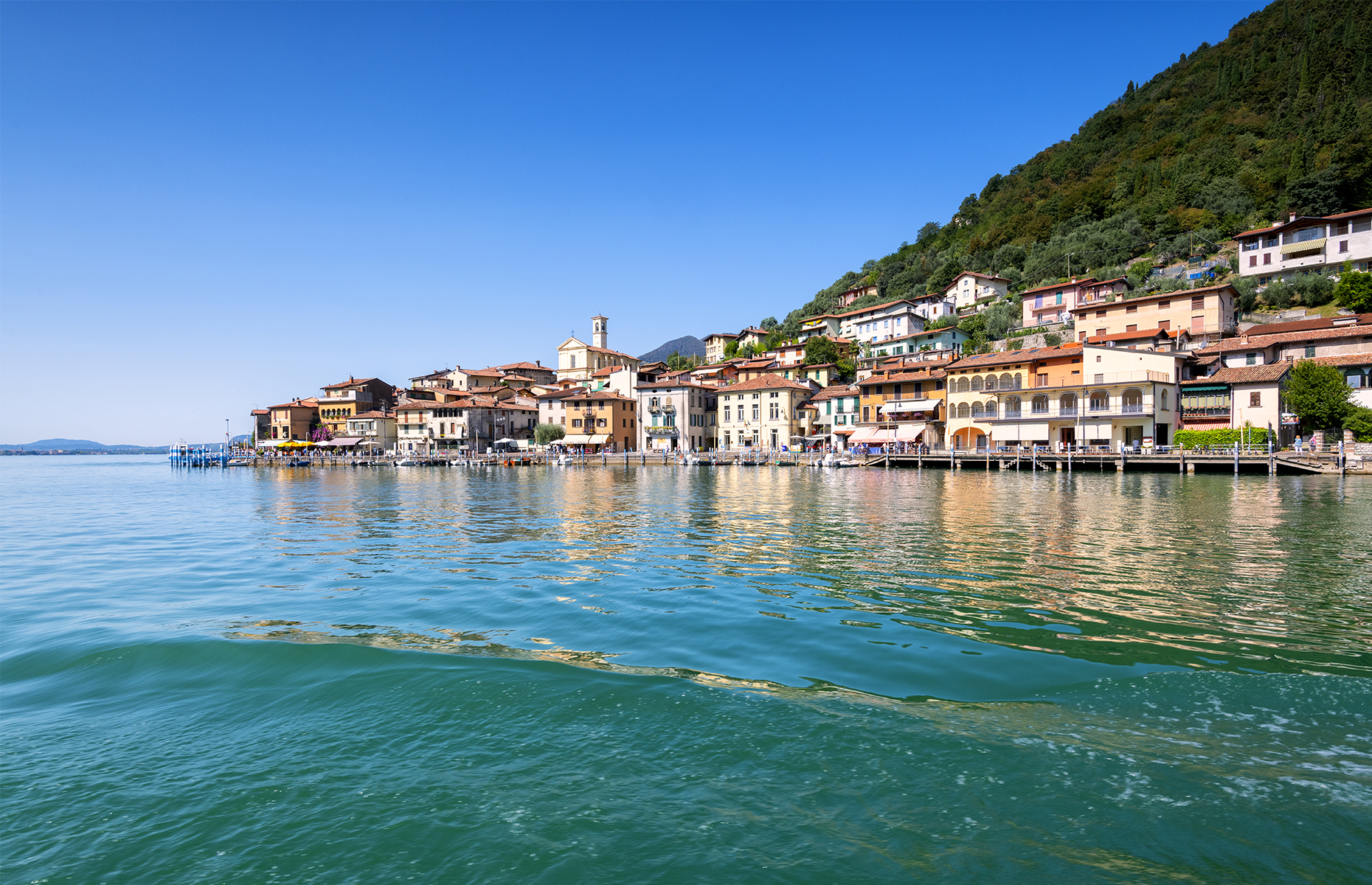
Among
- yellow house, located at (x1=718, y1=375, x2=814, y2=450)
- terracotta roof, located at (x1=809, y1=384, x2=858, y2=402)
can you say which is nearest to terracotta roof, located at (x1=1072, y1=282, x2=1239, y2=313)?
terracotta roof, located at (x1=809, y1=384, x2=858, y2=402)

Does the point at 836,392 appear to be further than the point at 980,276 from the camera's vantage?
No

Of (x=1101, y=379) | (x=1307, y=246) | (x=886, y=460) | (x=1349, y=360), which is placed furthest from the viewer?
(x=886, y=460)

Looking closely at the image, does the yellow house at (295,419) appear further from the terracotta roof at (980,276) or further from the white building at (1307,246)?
the white building at (1307,246)

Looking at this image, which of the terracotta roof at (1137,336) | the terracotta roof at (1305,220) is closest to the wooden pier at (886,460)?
the terracotta roof at (1137,336)

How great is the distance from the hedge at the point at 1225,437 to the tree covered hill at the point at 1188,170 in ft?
92.7

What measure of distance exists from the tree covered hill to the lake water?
6742cm

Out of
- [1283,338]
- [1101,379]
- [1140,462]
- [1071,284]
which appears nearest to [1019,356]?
[1101,379]

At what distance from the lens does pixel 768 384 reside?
67312 mm

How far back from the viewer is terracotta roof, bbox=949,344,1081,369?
49.0 meters

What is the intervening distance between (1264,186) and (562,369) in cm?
8119

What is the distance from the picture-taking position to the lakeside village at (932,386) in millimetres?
44094

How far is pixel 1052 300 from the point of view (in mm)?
64125

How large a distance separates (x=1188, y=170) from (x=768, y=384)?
54.8 m

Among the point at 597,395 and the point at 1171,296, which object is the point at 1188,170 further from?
the point at 597,395
